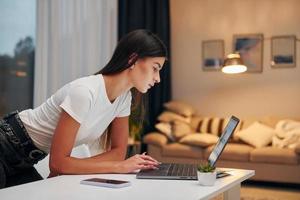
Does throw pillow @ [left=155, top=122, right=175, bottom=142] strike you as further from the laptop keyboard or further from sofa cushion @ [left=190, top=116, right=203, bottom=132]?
the laptop keyboard

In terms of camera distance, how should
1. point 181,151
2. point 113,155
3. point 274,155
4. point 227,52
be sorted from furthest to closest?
point 227,52 → point 181,151 → point 274,155 → point 113,155

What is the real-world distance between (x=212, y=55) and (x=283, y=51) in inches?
36.9

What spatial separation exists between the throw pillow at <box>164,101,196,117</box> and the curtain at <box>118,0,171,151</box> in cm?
21

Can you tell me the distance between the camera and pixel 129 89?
1822 millimetres

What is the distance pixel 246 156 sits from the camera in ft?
15.4

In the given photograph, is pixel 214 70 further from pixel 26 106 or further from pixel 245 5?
pixel 26 106

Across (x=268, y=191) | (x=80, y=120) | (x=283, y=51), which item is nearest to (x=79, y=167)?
(x=80, y=120)

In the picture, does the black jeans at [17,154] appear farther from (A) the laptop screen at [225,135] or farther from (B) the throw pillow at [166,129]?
(B) the throw pillow at [166,129]

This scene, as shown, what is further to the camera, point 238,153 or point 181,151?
point 181,151

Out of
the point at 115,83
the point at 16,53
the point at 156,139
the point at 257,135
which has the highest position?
the point at 16,53

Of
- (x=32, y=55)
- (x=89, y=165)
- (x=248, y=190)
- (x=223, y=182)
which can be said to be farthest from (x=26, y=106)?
(x=223, y=182)

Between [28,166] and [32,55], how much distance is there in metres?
2.65

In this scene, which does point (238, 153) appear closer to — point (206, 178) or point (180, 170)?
point (180, 170)

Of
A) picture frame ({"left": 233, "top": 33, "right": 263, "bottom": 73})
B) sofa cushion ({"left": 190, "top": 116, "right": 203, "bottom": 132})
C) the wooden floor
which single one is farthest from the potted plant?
picture frame ({"left": 233, "top": 33, "right": 263, "bottom": 73})
